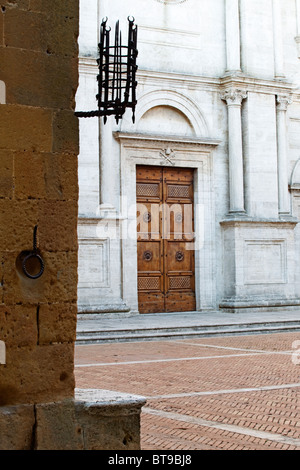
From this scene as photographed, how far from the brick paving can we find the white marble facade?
5.00 metres

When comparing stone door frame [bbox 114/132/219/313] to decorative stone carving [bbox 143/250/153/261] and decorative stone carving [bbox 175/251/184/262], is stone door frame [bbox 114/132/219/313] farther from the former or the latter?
decorative stone carving [bbox 143/250/153/261]

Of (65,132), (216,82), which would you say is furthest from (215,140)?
(65,132)

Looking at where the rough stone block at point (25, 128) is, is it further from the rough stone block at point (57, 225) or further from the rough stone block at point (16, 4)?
the rough stone block at point (16, 4)

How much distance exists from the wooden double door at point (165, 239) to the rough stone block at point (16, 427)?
14.5 m

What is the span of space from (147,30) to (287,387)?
13.0 m

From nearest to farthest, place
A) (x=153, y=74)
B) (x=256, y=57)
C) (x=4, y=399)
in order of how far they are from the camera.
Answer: (x=4, y=399) → (x=153, y=74) → (x=256, y=57)

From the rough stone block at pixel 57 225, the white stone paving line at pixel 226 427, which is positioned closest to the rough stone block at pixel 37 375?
the rough stone block at pixel 57 225

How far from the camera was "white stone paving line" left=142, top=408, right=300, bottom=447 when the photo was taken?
6189 mm

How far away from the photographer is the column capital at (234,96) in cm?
2041

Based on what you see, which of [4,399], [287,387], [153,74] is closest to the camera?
[4,399]

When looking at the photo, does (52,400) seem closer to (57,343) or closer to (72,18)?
(57,343)

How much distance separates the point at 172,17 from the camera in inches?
796

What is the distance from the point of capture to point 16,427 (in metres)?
4.68

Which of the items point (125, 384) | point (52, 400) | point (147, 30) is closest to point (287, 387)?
point (125, 384)
